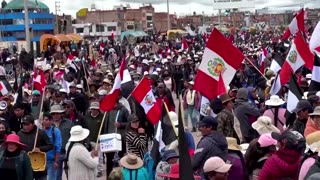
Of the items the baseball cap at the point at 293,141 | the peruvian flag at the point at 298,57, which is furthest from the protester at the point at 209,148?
the peruvian flag at the point at 298,57

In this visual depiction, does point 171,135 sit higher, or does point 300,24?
point 300,24

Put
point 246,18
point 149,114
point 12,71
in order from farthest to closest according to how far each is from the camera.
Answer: point 246,18 < point 12,71 < point 149,114

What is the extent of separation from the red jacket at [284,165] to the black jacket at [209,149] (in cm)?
65

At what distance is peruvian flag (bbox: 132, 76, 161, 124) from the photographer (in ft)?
29.9

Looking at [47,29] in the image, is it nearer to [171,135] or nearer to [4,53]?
[4,53]

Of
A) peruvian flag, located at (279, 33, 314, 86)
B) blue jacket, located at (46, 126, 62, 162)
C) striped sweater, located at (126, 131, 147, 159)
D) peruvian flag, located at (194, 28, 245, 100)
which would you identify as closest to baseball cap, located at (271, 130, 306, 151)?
peruvian flag, located at (194, 28, 245, 100)

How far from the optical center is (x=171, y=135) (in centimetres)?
738

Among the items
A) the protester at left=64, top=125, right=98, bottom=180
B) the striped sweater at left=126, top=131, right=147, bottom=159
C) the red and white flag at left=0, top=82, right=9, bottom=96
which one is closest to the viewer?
the protester at left=64, top=125, right=98, bottom=180

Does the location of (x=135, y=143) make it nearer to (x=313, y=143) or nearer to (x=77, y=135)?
(x=77, y=135)

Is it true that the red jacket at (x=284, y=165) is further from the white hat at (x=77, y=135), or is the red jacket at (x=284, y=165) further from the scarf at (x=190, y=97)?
the scarf at (x=190, y=97)

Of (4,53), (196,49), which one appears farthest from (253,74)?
(196,49)

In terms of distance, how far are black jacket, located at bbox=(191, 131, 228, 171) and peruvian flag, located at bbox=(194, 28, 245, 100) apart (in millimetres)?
2064

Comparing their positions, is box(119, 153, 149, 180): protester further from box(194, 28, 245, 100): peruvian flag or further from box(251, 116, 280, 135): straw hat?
box(194, 28, 245, 100): peruvian flag

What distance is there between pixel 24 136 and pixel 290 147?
372cm
